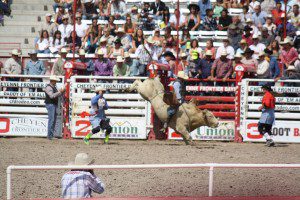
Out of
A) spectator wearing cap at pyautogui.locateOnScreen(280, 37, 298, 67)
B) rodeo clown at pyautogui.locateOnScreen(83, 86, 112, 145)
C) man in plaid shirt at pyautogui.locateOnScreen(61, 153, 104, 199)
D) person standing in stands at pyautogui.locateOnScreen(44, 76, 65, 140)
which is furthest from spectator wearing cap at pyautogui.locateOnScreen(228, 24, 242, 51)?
man in plaid shirt at pyautogui.locateOnScreen(61, 153, 104, 199)

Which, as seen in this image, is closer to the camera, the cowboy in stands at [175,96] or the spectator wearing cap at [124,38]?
the cowboy in stands at [175,96]

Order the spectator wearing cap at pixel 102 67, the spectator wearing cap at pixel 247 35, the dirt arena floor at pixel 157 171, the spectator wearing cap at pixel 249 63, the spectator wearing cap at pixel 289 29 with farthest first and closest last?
the spectator wearing cap at pixel 289 29, the spectator wearing cap at pixel 247 35, the spectator wearing cap at pixel 102 67, the spectator wearing cap at pixel 249 63, the dirt arena floor at pixel 157 171

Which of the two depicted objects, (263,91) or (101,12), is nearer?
(263,91)

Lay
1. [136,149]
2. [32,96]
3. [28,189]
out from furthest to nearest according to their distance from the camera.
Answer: [32,96], [136,149], [28,189]

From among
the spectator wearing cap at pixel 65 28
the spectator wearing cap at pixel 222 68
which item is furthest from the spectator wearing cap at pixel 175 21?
the spectator wearing cap at pixel 222 68

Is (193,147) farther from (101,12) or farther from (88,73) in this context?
(101,12)

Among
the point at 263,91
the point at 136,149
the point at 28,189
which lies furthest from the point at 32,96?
the point at 28,189

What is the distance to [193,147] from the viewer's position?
19.2 m

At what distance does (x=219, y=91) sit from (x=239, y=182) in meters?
7.31

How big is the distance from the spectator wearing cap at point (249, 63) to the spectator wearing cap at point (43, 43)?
5.49 m

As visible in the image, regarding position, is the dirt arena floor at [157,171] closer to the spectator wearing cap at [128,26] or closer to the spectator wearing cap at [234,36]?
the spectator wearing cap at [234,36]

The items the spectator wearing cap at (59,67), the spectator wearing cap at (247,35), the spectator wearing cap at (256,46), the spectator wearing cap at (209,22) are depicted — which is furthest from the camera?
the spectator wearing cap at (209,22)

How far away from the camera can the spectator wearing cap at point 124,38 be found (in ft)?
74.7

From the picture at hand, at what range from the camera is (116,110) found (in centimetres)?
2111
